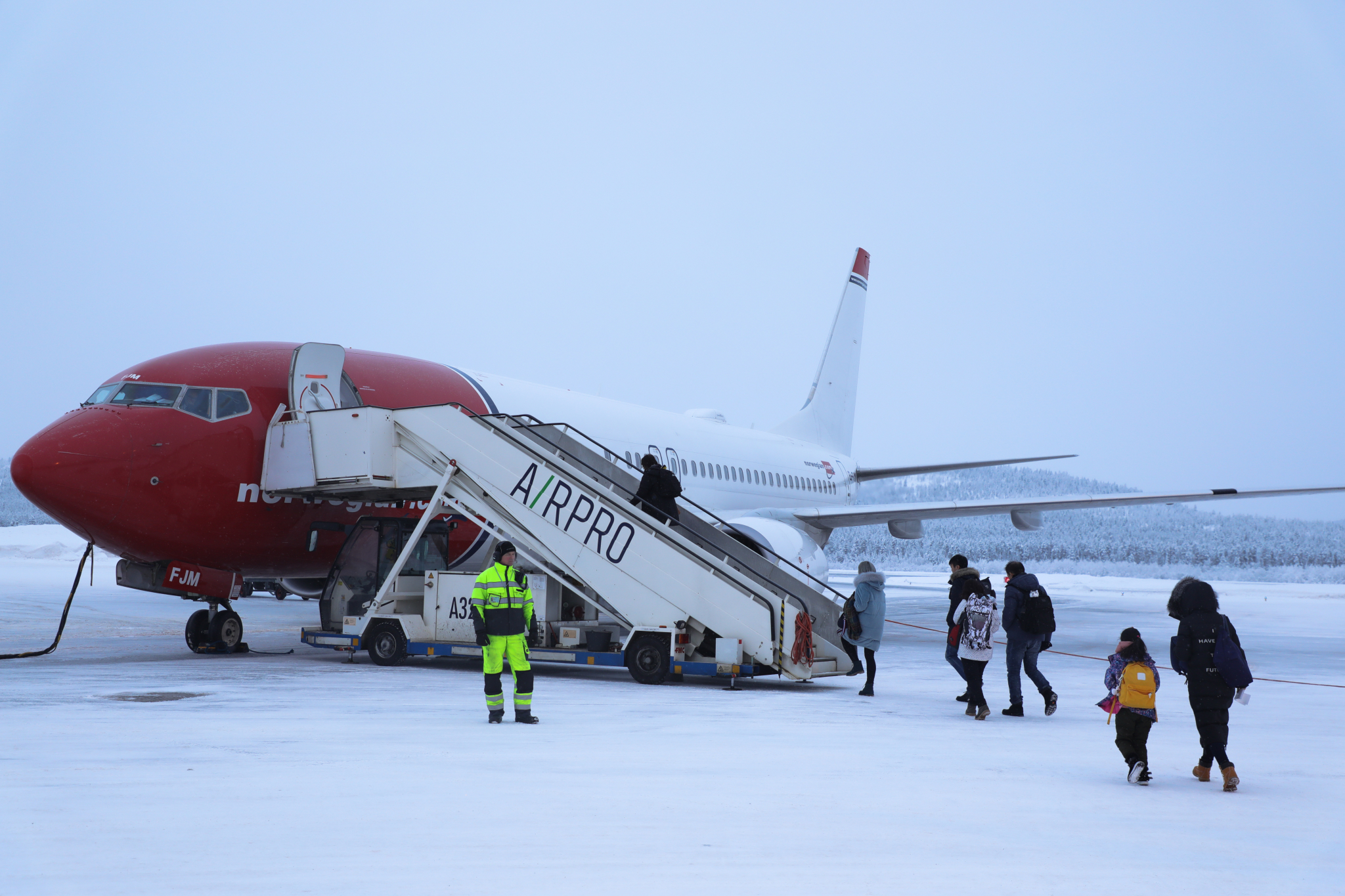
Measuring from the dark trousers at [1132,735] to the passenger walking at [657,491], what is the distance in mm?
6192

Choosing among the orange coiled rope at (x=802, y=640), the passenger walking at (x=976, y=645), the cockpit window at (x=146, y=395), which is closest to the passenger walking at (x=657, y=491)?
the orange coiled rope at (x=802, y=640)

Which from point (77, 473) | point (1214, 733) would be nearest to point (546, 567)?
point (77, 473)

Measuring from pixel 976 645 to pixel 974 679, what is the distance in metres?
0.28

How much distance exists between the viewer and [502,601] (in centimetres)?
854

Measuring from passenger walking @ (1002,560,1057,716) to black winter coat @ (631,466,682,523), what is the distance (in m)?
3.92

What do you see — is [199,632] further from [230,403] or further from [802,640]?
[802,640]

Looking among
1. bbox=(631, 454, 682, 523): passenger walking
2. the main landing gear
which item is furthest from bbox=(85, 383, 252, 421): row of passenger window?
bbox=(631, 454, 682, 523): passenger walking

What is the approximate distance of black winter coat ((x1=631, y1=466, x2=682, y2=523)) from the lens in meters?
12.3

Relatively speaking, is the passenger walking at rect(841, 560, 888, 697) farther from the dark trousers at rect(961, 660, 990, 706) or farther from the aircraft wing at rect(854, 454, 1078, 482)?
the aircraft wing at rect(854, 454, 1078, 482)

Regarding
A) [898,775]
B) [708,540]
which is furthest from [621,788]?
[708,540]

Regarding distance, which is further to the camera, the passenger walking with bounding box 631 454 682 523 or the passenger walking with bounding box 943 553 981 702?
the passenger walking with bounding box 631 454 682 523

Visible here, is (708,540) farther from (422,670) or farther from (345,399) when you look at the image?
(345,399)

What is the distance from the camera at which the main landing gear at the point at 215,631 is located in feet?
42.7

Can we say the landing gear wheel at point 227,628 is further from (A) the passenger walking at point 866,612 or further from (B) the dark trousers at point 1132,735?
(B) the dark trousers at point 1132,735
